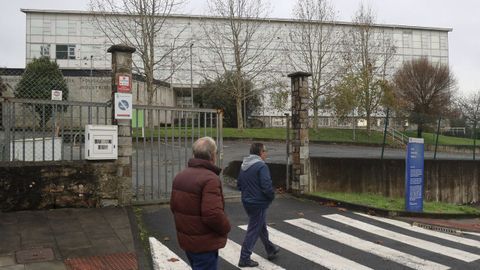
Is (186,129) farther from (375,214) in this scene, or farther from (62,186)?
(375,214)

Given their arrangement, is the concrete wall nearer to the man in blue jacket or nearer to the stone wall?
the stone wall

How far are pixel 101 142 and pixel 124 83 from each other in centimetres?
130

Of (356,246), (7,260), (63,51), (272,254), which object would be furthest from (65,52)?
(272,254)

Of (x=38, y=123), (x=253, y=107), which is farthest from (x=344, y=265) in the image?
(x=253, y=107)

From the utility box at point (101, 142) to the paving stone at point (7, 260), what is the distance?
3127 mm

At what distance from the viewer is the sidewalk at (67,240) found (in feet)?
21.0

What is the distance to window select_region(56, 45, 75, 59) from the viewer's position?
61781 mm

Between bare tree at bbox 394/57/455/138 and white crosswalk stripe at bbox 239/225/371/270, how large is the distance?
4492 cm

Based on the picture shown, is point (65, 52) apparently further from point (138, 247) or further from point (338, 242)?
point (338, 242)

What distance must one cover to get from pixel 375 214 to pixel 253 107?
42214 millimetres

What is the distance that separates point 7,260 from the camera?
20.8 feet

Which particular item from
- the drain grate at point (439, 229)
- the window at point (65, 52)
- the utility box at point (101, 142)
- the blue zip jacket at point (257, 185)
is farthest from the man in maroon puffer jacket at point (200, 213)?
the window at point (65, 52)

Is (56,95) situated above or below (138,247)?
above

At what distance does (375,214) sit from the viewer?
37.3 feet
